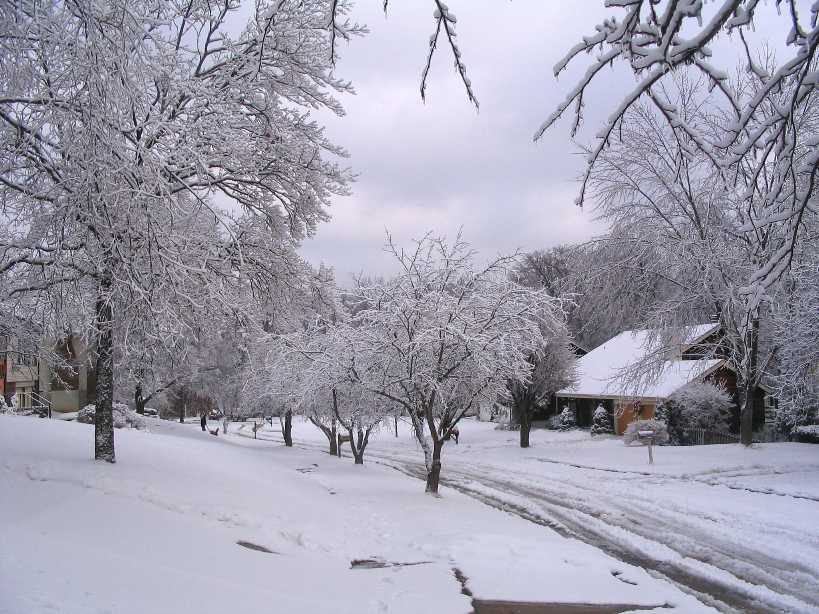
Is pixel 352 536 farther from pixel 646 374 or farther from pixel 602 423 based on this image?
pixel 602 423

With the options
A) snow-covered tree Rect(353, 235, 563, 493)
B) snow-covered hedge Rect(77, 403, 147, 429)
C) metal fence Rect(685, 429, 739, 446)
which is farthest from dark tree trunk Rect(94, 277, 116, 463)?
metal fence Rect(685, 429, 739, 446)

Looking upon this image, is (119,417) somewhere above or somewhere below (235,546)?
above

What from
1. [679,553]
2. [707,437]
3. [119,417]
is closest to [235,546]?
[679,553]

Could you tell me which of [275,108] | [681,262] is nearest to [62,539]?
[275,108]

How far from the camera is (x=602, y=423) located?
3172 cm

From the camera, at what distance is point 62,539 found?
6.02 meters

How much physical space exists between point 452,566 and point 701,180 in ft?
53.4

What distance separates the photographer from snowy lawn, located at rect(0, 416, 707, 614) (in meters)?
5.18

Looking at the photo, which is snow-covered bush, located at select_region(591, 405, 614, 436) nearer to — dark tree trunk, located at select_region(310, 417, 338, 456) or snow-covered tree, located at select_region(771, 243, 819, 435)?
snow-covered tree, located at select_region(771, 243, 819, 435)

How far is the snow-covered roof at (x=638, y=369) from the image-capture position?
66.5 feet

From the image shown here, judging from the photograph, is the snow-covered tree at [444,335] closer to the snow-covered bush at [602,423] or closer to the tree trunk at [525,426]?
the tree trunk at [525,426]

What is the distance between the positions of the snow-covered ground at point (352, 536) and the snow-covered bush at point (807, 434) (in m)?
5.58

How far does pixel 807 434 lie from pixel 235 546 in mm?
22418

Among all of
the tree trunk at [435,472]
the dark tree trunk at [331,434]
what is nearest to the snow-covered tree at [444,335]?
the tree trunk at [435,472]
